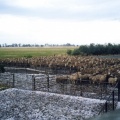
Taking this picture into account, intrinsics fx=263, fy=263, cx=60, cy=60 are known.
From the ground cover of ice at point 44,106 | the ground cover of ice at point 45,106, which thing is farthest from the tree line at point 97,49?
the ground cover of ice at point 45,106

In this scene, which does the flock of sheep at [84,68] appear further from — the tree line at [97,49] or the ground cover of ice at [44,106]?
the tree line at [97,49]

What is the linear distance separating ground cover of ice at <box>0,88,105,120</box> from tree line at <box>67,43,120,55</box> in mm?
49613

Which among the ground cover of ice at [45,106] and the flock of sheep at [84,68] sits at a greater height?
the flock of sheep at [84,68]

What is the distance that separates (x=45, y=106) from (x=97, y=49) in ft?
177

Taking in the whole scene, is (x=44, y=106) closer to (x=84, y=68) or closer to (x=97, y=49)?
(x=84, y=68)

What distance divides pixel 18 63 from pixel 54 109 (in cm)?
2845

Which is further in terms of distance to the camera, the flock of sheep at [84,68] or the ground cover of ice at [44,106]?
the flock of sheep at [84,68]

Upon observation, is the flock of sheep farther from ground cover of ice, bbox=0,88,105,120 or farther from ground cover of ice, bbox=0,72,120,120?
ground cover of ice, bbox=0,88,105,120

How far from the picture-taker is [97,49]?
67.4 metres

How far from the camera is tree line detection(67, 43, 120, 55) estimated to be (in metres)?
66.8

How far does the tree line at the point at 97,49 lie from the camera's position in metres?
66.8

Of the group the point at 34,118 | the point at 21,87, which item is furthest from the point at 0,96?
the point at 34,118

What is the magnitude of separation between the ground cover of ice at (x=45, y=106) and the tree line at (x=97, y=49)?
49613mm

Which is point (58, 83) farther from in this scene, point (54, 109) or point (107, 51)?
point (107, 51)
